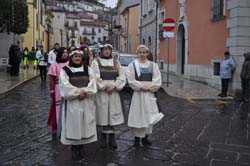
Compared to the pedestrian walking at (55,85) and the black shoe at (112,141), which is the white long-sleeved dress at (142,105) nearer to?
the black shoe at (112,141)

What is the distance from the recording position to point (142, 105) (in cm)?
654

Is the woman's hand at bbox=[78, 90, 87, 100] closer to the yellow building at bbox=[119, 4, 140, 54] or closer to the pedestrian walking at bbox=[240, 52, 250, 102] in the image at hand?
the pedestrian walking at bbox=[240, 52, 250, 102]

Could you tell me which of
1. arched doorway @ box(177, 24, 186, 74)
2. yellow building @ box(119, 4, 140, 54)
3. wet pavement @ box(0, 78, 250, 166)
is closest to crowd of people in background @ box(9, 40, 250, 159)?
wet pavement @ box(0, 78, 250, 166)

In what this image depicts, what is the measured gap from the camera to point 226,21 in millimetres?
15109

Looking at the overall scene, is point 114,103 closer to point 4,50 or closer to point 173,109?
point 173,109

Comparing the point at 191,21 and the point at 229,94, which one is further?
the point at 191,21

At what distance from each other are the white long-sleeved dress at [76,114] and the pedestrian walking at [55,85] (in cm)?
126

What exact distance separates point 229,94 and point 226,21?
285 cm

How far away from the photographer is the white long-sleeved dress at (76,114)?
576cm

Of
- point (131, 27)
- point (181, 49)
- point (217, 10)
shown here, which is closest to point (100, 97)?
point (217, 10)

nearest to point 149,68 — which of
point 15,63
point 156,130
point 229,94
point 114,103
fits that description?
point 114,103

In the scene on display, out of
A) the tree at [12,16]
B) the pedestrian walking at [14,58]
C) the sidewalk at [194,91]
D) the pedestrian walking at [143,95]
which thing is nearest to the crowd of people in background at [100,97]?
the pedestrian walking at [143,95]

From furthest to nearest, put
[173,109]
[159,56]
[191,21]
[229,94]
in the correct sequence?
1. [159,56]
2. [191,21]
3. [229,94]
4. [173,109]

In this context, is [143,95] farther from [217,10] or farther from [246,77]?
[217,10]
